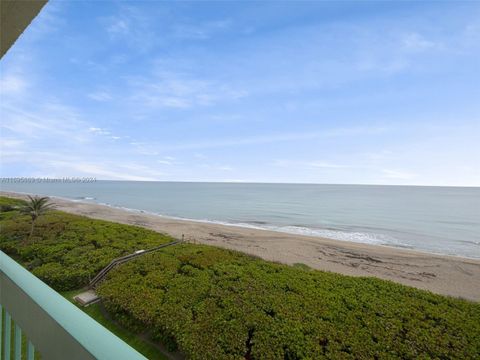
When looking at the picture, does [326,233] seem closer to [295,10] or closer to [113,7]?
[295,10]

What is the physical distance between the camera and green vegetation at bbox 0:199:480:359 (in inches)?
238

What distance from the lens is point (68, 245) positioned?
12781 mm

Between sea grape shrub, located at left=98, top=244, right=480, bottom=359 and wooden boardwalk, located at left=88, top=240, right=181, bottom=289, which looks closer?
sea grape shrub, located at left=98, top=244, right=480, bottom=359

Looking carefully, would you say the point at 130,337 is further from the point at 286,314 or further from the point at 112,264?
the point at 286,314

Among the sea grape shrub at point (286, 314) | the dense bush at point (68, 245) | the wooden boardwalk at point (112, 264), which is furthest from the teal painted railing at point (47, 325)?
the dense bush at point (68, 245)

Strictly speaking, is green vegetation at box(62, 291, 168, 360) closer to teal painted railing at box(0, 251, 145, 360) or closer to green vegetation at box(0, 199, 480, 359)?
green vegetation at box(0, 199, 480, 359)

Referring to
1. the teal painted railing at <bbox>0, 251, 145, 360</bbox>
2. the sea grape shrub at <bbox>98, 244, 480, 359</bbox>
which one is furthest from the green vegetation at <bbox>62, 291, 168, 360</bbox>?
the teal painted railing at <bbox>0, 251, 145, 360</bbox>

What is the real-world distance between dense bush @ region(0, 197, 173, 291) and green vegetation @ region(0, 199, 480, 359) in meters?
0.08

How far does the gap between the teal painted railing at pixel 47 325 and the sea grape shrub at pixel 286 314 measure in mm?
5854

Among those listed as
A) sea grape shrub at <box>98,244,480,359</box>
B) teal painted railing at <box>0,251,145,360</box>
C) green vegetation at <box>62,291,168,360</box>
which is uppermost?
teal painted railing at <box>0,251,145,360</box>

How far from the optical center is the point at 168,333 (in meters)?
6.66

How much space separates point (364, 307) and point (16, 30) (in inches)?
372

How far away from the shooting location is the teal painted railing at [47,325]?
0.63 meters

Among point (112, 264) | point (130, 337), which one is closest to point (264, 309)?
point (130, 337)
